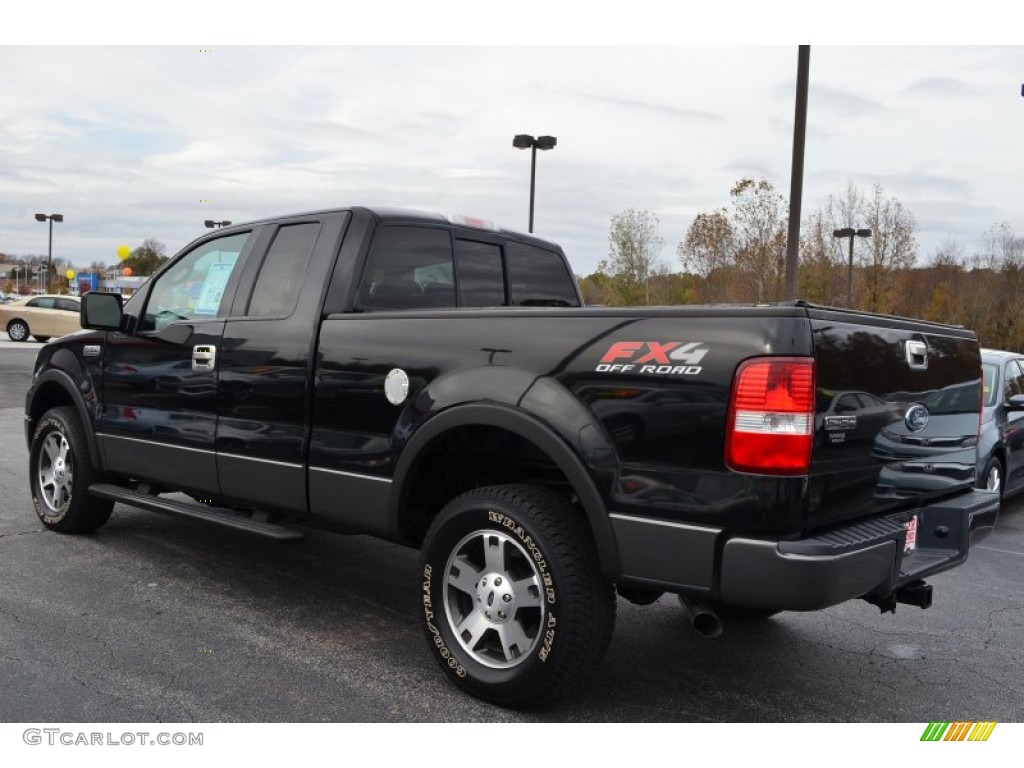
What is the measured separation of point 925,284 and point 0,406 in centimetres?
4639

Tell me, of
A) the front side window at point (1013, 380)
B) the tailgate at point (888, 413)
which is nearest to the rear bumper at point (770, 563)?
the tailgate at point (888, 413)

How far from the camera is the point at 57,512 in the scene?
5.88 meters

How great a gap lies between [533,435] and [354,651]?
1.43 m

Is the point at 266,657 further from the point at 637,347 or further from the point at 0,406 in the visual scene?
the point at 0,406

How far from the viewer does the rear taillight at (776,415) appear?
2879mm

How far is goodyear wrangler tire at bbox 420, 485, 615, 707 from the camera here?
10.7 ft

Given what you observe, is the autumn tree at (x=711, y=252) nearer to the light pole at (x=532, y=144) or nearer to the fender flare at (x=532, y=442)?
the light pole at (x=532, y=144)

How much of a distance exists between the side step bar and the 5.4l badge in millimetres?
1886

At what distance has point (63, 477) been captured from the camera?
5887mm

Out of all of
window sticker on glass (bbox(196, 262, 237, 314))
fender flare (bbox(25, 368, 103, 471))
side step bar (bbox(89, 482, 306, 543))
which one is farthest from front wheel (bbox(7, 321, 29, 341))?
window sticker on glass (bbox(196, 262, 237, 314))

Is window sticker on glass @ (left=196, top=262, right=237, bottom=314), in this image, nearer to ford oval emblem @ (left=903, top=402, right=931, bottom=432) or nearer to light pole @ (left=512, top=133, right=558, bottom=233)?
ford oval emblem @ (left=903, top=402, right=931, bottom=432)

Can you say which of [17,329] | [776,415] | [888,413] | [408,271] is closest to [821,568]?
[776,415]

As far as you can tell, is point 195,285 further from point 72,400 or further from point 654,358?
point 654,358

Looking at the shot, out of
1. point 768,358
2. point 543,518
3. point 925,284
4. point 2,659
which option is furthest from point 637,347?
point 925,284
